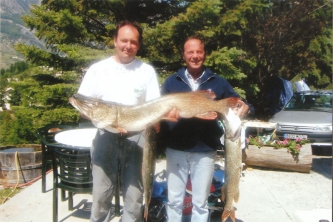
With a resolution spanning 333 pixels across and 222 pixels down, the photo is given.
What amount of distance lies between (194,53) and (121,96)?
74cm

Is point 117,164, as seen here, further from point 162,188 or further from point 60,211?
point 60,211

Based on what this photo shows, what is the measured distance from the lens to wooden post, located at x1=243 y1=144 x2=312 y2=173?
652 cm

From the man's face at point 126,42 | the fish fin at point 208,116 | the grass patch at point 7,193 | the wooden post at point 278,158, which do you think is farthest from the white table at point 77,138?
the wooden post at point 278,158

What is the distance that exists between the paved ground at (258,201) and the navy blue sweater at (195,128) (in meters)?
1.40

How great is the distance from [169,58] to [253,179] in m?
3.31

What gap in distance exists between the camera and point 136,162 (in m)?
3.04

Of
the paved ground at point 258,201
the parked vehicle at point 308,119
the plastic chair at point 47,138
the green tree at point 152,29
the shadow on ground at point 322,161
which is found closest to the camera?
the paved ground at point 258,201

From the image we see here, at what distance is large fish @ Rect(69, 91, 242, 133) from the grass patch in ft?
10.8

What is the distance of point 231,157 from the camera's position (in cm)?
308

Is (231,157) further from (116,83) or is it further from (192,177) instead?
(116,83)

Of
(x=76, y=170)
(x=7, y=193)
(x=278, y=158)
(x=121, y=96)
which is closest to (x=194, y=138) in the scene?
(x=121, y=96)

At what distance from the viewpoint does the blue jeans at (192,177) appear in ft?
9.96

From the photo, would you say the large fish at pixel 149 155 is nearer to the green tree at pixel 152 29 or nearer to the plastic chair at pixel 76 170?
the plastic chair at pixel 76 170

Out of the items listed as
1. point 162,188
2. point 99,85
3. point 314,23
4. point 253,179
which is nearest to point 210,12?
point 253,179
